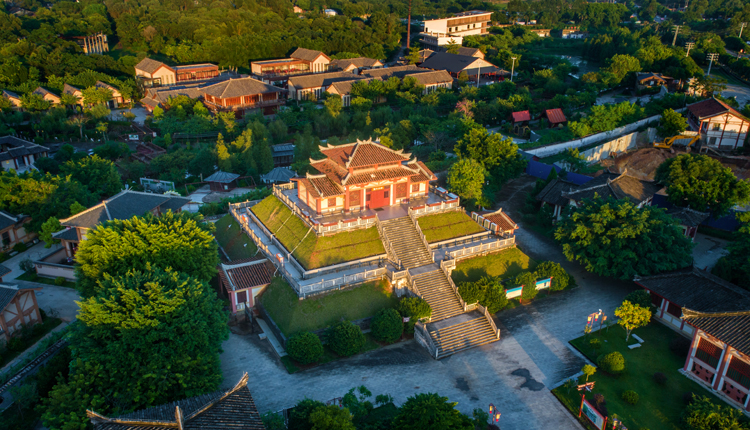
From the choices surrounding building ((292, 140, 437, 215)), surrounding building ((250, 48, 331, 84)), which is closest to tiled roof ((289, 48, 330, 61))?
surrounding building ((250, 48, 331, 84))

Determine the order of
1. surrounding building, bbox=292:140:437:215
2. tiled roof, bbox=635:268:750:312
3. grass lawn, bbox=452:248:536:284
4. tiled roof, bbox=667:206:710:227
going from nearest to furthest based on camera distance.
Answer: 1. tiled roof, bbox=635:268:750:312
2. grass lawn, bbox=452:248:536:284
3. surrounding building, bbox=292:140:437:215
4. tiled roof, bbox=667:206:710:227

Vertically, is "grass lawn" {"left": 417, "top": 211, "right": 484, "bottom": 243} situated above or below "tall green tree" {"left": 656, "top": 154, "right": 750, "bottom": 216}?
below

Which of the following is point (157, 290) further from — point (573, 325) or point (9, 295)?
point (573, 325)

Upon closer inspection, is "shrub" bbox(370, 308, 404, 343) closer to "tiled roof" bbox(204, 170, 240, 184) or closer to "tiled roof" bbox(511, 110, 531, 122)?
"tiled roof" bbox(204, 170, 240, 184)

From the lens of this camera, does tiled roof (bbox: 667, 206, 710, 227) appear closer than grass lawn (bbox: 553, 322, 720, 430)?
No

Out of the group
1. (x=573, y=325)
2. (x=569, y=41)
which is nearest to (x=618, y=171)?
(x=573, y=325)

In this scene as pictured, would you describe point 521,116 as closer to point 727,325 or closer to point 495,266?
point 495,266
